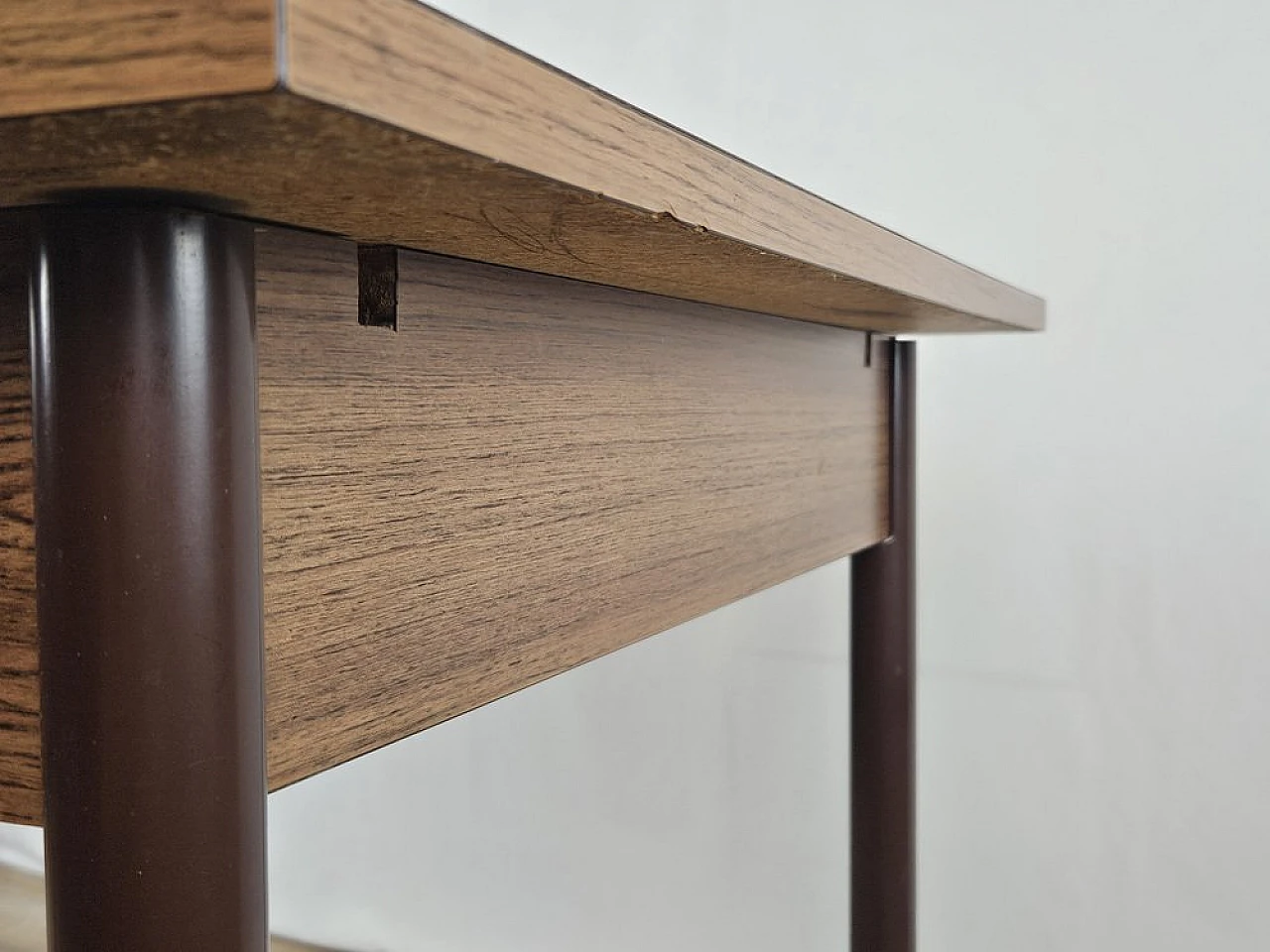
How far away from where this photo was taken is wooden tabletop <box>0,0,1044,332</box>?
21 cm

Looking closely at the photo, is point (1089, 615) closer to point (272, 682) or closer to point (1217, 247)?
point (1217, 247)

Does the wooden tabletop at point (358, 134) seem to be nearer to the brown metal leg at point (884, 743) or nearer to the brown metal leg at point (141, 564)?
the brown metal leg at point (141, 564)

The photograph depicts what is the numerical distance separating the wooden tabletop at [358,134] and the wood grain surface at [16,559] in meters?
0.04

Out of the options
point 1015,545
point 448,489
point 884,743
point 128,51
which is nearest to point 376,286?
point 448,489

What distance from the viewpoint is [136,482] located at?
0.95 feet

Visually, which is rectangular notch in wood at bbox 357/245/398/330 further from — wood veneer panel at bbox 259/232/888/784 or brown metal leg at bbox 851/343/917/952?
brown metal leg at bbox 851/343/917/952

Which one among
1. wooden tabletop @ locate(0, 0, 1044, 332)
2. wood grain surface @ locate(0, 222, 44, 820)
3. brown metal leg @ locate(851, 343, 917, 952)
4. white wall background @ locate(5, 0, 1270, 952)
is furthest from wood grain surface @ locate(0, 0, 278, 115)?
white wall background @ locate(5, 0, 1270, 952)

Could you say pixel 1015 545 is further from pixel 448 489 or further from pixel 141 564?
pixel 141 564

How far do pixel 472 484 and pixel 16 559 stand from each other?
160mm

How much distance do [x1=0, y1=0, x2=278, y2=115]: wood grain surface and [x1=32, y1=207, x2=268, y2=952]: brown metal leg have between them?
0.07 metres

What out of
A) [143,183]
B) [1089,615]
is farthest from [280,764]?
[1089,615]

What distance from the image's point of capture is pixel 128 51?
21 centimetres

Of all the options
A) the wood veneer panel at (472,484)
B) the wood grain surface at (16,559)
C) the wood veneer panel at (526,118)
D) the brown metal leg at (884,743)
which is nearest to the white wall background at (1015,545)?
the brown metal leg at (884,743)

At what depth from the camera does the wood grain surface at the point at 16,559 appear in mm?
320
